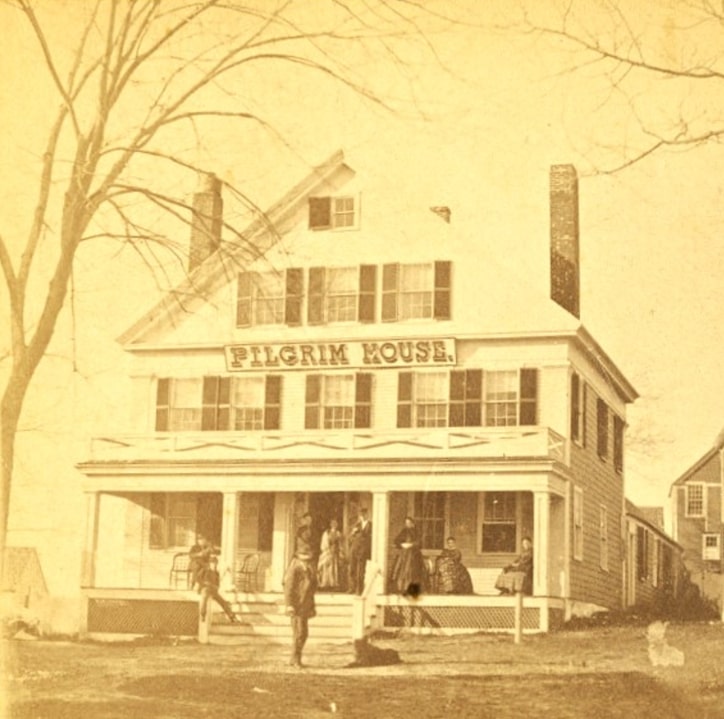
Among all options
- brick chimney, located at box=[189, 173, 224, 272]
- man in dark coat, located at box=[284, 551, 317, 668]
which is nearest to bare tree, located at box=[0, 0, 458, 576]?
brick chimney, located at box=[189, 173, 224, 272]

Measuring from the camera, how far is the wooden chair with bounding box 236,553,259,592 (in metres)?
7.17

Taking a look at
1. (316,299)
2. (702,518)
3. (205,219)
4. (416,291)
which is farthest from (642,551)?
(205,219)

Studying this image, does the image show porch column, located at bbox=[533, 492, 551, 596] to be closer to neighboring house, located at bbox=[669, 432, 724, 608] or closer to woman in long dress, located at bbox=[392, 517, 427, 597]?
woman in long dress, located at bbox=[392, 517, 427, 597]

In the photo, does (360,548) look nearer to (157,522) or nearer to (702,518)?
(157,522)

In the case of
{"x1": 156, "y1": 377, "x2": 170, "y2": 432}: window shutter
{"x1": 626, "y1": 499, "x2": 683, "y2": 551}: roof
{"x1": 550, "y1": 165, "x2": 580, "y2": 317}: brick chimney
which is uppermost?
{"x1": 550, "y1": 165, "x2": 580, "y2": 317}: brick chimney

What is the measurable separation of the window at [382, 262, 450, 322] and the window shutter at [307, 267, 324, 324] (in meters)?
0.37

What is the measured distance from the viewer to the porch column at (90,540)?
24.0 ft

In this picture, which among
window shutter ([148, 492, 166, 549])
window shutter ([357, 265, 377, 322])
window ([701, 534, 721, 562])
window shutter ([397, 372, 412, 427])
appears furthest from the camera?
window shutter ([397, 372, 412, 427])

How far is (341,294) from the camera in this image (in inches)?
298

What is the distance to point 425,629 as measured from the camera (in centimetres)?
703

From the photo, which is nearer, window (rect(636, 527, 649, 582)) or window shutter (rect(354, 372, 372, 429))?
window (rect(636, 527, 649, 582))

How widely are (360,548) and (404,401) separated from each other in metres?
0.94

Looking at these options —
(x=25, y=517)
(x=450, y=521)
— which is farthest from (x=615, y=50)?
(x=25, y=517)

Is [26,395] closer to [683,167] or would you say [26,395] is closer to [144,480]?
[144,480]
